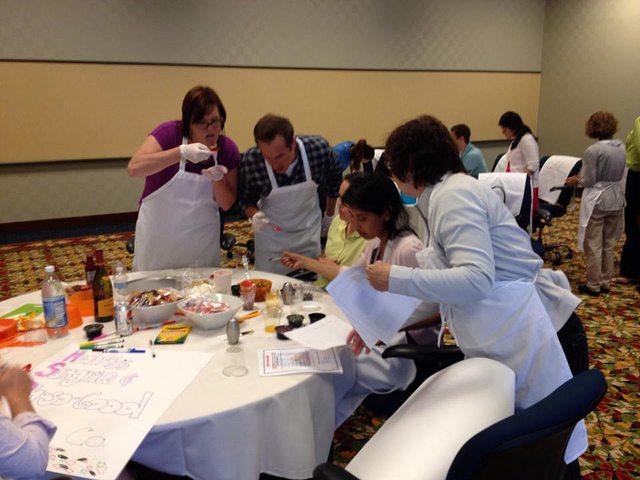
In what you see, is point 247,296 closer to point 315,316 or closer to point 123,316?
point 315,316

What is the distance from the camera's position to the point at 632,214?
4.18 meters

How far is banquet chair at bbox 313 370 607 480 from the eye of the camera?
746mm

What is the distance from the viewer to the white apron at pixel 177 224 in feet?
7.72

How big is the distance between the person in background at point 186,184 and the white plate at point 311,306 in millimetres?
773

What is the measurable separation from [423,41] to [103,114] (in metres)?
4.82

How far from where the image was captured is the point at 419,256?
1453 millimetres

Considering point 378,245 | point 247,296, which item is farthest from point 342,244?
point 247,296

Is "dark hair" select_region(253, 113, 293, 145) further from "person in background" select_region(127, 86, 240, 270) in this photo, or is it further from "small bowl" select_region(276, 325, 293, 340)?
"small bowl" select_region(276, 325, 293, 340)

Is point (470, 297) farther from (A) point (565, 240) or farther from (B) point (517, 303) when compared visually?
(A) point (565, 240)

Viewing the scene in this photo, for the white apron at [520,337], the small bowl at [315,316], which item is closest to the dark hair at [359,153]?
the small bowl at [315,316]

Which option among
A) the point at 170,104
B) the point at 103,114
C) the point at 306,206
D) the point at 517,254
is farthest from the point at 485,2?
the point at 517,254

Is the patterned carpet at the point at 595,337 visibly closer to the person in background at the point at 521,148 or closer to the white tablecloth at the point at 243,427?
the white tablecloth at the point at 243,427

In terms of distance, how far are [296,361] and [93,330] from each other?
70 cm

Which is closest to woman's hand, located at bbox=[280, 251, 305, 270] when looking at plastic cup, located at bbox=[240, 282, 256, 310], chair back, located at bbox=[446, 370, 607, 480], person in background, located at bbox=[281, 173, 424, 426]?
person in background, located at bbox=[281, 173, 424, 426]
